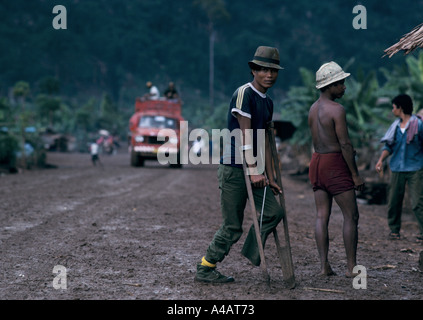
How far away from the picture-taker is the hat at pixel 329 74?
5.38m

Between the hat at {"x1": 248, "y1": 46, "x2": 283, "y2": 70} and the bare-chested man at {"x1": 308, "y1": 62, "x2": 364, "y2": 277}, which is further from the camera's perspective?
the bare-chested man at {"x1": 308, "y1": 62, "x2": 364, "y2": 277}

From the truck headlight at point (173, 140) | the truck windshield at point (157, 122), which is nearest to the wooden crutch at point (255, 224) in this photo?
the truck headlight at point (173, 140)

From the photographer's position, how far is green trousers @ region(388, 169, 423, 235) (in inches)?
292

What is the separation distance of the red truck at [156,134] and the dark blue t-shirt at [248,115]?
60.1 ft

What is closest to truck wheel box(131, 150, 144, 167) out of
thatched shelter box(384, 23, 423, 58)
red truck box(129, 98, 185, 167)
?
red truck box(129, 98, 185, 167)

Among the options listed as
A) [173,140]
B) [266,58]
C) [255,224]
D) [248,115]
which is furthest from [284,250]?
[173,140]

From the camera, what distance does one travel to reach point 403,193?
25.7 ft

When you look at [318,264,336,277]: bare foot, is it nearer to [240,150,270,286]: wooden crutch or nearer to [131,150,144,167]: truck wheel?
[240,150,270,286]: wooden crutch

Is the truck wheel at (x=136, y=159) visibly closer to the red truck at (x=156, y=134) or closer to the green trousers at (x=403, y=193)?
the red truck at (x=156, y=134)

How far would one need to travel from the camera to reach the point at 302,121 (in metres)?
20.9

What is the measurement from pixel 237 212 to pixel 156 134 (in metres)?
18.4

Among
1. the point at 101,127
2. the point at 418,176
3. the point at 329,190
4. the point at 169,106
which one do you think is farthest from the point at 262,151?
the point at 101,127

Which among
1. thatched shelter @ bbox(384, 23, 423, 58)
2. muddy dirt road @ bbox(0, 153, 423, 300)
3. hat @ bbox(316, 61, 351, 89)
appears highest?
thatched shelter @ bbox(384, 23, 423, 58)

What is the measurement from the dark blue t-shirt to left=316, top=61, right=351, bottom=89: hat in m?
0.72
